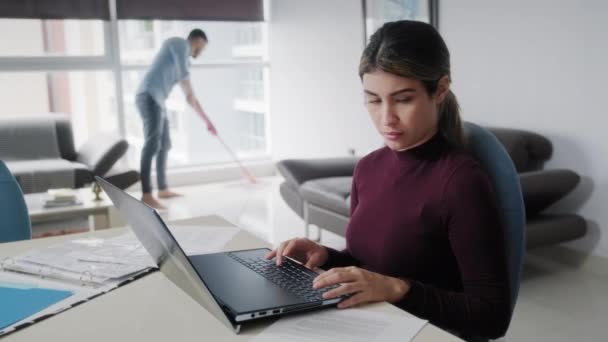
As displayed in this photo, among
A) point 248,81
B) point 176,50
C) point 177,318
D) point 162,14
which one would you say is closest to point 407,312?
point 177,318

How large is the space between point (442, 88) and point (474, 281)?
383 mm

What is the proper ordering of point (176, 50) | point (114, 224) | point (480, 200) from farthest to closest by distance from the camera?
1. point (176, 50)
2. point (114, 224)
3. point (480, 200)

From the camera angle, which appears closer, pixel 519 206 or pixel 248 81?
pixel 519 206

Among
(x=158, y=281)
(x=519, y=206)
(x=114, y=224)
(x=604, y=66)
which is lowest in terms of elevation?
(x=114, y=224)

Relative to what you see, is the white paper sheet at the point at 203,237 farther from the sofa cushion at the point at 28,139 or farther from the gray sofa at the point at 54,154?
the sofa cushion at the point at 28,139

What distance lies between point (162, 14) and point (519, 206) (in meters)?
4.87

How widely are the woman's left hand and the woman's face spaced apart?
317mm

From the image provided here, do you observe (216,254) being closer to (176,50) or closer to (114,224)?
(114,224)

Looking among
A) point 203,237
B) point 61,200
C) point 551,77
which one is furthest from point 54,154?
point 203,237

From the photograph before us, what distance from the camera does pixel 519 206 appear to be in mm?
1149

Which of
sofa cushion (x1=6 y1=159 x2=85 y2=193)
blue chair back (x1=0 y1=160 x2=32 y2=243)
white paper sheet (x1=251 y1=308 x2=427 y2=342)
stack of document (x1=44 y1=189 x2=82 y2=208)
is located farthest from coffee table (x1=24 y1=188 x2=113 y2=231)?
white paper sheet (x1=251 y1=308 x2=427 y2=342)

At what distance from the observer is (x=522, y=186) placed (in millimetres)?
2803

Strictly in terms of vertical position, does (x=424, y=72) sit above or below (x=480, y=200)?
above

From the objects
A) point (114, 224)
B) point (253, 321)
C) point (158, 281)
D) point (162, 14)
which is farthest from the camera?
point (162, 14)
